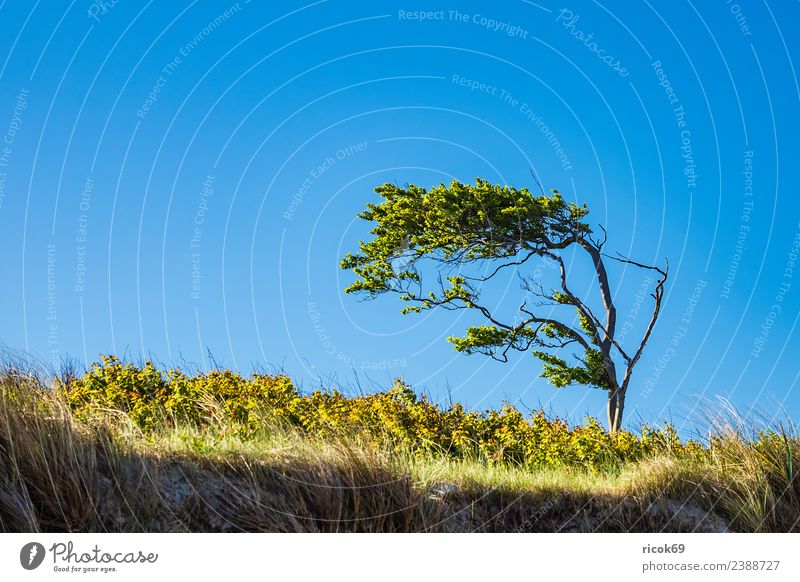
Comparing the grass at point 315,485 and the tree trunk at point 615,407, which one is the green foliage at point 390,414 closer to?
the grass at point 315,485

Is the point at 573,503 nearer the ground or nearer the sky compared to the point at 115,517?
nearer the ground

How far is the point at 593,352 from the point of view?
19.8m

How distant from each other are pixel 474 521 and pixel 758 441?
4.29 metres

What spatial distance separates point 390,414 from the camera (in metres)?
11.9

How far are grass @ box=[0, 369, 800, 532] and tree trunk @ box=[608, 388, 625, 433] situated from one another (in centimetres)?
857

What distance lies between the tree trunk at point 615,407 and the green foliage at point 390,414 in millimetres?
6127

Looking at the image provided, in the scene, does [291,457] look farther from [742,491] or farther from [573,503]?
[742,491]
